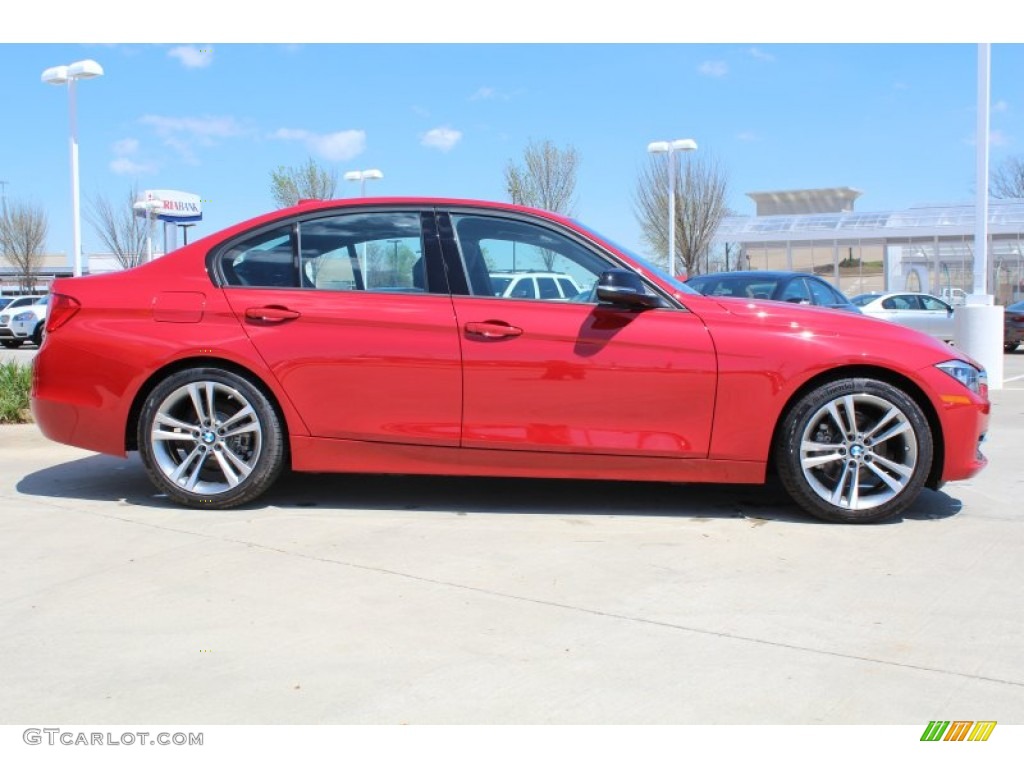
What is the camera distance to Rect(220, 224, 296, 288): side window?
509 cm

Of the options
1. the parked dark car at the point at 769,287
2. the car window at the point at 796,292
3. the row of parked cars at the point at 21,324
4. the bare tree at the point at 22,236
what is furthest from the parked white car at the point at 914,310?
the bare tree at the point at 22,236

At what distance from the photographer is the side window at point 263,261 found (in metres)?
5.09

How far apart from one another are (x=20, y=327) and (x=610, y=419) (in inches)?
896

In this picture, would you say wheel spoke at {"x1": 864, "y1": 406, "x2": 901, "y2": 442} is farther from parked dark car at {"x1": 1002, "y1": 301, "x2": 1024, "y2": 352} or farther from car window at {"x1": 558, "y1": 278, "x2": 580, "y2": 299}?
parked dark car at {"x1": 1002, "y1": 301, "x2": 1024, "y2": 352}

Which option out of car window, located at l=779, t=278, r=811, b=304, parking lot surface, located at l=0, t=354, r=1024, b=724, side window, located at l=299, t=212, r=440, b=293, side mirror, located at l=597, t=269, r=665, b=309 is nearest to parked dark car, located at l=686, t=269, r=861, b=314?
car window, located at l=779, t=278, r=811, b=304

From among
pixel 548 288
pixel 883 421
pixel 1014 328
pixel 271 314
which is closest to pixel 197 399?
pixel 271 314

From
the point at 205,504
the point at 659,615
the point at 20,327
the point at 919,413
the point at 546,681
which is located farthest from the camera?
the point at 20,327

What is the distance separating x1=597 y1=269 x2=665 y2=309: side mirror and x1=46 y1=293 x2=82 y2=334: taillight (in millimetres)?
2678

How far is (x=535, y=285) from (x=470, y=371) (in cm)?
56

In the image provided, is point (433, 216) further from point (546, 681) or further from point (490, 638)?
point (546, 681)

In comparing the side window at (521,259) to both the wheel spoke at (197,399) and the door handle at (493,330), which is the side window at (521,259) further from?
the wheel spoke at (197,399)

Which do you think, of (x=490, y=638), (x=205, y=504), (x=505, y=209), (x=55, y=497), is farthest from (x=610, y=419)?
(x=55, y=497)

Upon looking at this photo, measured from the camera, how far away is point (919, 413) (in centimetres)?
477

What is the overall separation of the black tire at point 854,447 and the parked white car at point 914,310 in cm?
1462
